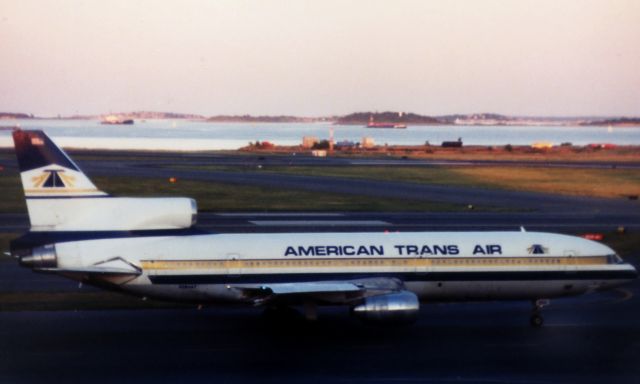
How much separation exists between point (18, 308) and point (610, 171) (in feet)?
246

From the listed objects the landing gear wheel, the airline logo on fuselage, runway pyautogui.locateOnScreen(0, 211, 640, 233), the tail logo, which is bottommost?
runway pyautogui.locateOnScreen(0, 211, 640, 233)

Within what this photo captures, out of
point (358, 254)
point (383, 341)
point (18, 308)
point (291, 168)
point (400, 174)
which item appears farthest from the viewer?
point (291, 168)

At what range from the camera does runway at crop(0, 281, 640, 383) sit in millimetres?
21641

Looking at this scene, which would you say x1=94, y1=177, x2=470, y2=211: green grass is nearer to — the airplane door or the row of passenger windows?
the airplane door

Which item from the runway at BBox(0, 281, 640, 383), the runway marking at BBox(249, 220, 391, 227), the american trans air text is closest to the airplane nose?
the runway at BBox(0, 281, 640, 383)

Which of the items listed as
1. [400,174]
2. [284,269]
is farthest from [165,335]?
[400,174]

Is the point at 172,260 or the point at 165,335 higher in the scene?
the point at 172,260

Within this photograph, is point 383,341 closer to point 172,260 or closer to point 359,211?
point 172,260

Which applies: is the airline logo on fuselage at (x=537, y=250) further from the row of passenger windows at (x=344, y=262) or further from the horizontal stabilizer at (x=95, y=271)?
the horizontal stabilizer at (x=95, y=271)

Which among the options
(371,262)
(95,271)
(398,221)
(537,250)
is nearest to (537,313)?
(537,250)

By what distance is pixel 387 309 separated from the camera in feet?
79.2

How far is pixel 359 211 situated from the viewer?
58406 millimetres

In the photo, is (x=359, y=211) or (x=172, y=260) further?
(x=359, y=211)

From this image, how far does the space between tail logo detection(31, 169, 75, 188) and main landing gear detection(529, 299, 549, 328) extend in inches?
611
